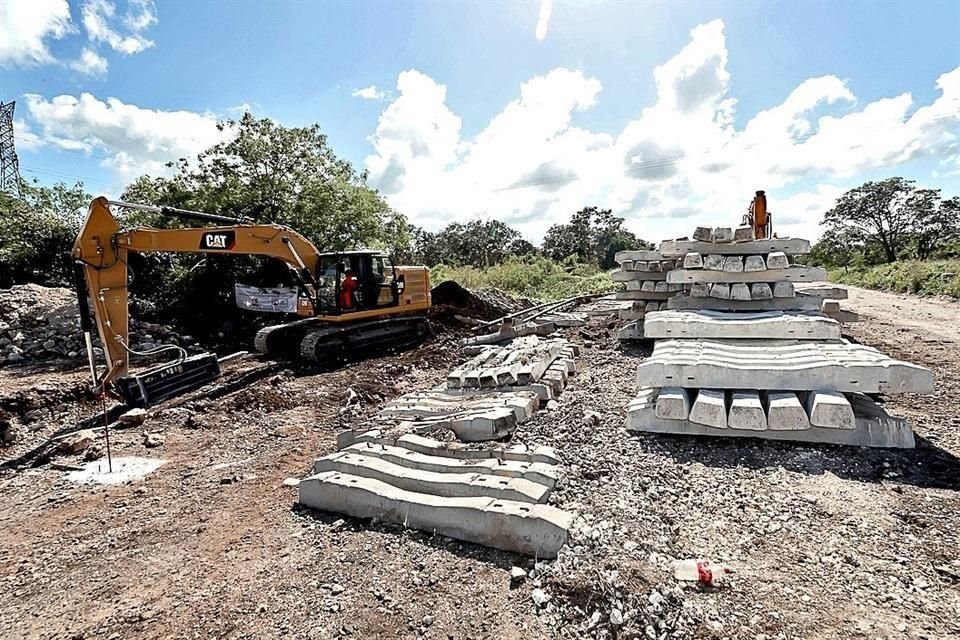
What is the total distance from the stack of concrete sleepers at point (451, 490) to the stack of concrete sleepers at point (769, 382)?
1.22 metres

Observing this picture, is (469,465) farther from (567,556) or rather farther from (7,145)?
(7,145)

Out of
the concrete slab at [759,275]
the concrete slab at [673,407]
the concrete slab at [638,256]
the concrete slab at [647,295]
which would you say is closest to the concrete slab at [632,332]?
the concrete slab at [647,295]

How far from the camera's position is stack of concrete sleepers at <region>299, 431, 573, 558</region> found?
291 cm

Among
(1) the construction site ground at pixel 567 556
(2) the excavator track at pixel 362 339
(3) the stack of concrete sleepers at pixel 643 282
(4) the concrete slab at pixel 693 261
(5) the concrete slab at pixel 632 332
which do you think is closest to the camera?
(1) the construction site ground at pixel 567 556

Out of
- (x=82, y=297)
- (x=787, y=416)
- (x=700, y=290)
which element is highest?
(x=82, y=297)

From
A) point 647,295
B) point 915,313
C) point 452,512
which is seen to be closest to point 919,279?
point 915,313

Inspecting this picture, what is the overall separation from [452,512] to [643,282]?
21.1 ft

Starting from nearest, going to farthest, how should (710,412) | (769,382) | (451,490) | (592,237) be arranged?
(451,490)
(710,412)
(769,382)
(592,237)

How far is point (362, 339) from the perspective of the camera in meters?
10.1

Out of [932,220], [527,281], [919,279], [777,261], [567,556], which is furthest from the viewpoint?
[932,220]

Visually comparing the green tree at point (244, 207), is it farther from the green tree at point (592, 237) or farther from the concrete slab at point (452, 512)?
the green tree at point (592, 237)

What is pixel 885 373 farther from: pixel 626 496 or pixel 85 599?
pixel 85 599

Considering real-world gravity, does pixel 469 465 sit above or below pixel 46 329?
below

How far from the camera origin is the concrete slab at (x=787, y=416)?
3.79 metres
